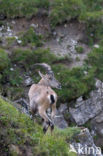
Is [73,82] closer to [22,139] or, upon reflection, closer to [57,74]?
[57,74]

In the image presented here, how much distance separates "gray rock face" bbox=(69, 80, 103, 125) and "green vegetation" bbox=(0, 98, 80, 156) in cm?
644

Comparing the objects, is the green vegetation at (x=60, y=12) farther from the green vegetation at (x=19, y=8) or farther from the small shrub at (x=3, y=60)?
the small shrub at (x=3, y=60)

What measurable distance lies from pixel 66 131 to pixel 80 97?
4183 millimetres

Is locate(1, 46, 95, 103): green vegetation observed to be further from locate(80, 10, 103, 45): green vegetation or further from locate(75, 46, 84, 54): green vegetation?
locate(80, 10, 103, 45): green vegetation

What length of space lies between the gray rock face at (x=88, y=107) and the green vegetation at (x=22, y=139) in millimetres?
6440

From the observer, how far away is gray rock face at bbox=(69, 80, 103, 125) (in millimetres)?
14798

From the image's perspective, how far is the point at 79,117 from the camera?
14.8 m

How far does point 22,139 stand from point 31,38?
963cm

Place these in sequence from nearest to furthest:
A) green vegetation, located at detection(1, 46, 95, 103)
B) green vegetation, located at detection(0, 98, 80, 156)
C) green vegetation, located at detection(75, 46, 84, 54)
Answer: green vegetation, located at detection(0, 98, 80, 156) < green vegetation, located at detection(1, 46, 95, 103) < green vegetation, located at detection(75, 46, 84, 54)

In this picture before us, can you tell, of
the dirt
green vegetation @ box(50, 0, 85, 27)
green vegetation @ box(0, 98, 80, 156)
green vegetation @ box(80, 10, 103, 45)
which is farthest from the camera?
green vegetation @ box(80, 10, 103, 45)

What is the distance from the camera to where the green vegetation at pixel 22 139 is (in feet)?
23.6

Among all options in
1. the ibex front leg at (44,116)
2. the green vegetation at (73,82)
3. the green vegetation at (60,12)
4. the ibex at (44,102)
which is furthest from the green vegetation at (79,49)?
the ibex front leg at (44,116)

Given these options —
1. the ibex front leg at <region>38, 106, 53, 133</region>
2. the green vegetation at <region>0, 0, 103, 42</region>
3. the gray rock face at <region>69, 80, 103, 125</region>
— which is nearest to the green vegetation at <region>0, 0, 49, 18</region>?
the green vegetation at <region>0, 0, 103, 42</region>

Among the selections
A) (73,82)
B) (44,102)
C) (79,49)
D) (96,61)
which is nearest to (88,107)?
(73,82)
